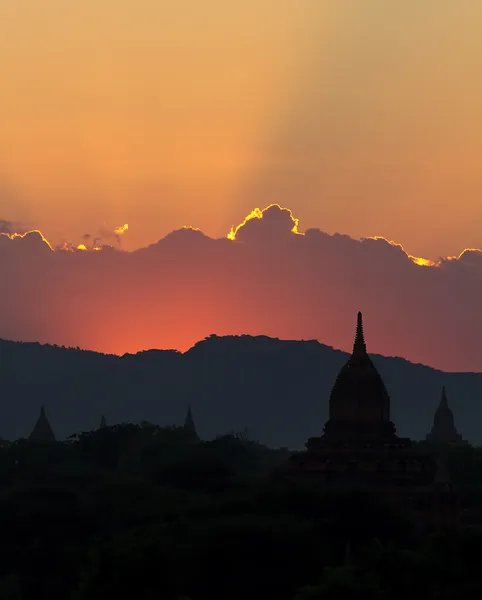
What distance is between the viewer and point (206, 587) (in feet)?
299

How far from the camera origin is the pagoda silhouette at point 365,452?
121875mm

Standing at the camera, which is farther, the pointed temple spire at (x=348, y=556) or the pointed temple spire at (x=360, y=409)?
the pointed temple spire at (x=360, y=409)

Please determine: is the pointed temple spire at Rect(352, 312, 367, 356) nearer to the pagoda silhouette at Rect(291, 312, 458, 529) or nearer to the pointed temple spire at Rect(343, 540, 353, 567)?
the pagoda silhouette at Rect(291, 312, 458, 529)

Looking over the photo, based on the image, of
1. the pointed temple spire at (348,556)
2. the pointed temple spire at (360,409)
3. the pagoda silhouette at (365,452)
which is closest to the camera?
the pointed temple spire at (348,556)

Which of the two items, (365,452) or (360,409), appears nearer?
(365,452)

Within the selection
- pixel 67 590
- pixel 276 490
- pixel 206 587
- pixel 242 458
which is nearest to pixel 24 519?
pixel 276 490

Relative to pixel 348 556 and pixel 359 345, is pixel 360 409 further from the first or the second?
pixel 348 556

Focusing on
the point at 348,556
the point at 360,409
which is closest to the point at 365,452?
the point at 360,409

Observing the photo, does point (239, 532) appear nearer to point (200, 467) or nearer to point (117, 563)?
point (117, 563)

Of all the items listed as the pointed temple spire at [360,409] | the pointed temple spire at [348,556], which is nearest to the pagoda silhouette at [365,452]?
the pointed temple spire at [360,409]

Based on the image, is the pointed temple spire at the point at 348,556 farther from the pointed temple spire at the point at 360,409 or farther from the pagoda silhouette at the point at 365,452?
the pointed temple spire at the point at 360,409

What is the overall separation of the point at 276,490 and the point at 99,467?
57.6m

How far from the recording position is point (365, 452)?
124562mm

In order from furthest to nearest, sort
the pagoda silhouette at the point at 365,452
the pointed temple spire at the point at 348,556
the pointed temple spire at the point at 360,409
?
the pointed temple spire at the point at 360,409 → the pagoda silhouette at the point at 365,452 → the pointed temple spire at the point at 348,556
